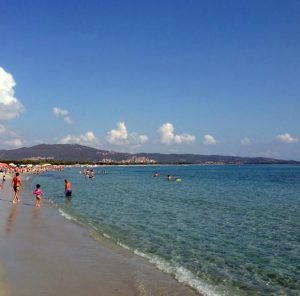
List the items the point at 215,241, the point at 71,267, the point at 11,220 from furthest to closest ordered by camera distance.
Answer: the point at 11,220 < the point at 215,241 < the point at 71,267

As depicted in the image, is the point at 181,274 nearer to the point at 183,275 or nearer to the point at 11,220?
the point at 183,275

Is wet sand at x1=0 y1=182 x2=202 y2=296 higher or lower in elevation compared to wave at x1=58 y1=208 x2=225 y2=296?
higher

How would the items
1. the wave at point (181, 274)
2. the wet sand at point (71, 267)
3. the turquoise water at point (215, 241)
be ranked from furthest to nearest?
the turquoise water at point (215, 241) < the wave at point (181, 274) < the wet sand at point (71, 267)

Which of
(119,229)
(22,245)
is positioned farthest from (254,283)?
(119,229)

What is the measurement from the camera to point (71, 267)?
428 inches

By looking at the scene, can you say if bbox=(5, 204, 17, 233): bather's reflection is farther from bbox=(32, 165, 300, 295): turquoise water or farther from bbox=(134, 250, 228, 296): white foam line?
bbox=(134, 250, 228, 296): white foam line

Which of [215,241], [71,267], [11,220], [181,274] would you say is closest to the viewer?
[71,267]

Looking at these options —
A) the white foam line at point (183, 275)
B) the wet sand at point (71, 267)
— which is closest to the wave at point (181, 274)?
the white foam line at point (183, 275)

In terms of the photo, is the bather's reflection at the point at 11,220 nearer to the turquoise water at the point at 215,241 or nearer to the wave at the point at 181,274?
the turquoise water at the point at 215,241

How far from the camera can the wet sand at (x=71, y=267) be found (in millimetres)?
9070

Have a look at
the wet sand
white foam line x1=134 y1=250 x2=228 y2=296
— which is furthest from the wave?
the wet sand

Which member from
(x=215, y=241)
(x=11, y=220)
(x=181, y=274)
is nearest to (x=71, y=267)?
(x=181, y=274)

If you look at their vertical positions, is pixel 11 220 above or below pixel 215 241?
above

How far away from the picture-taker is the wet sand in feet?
29.8
